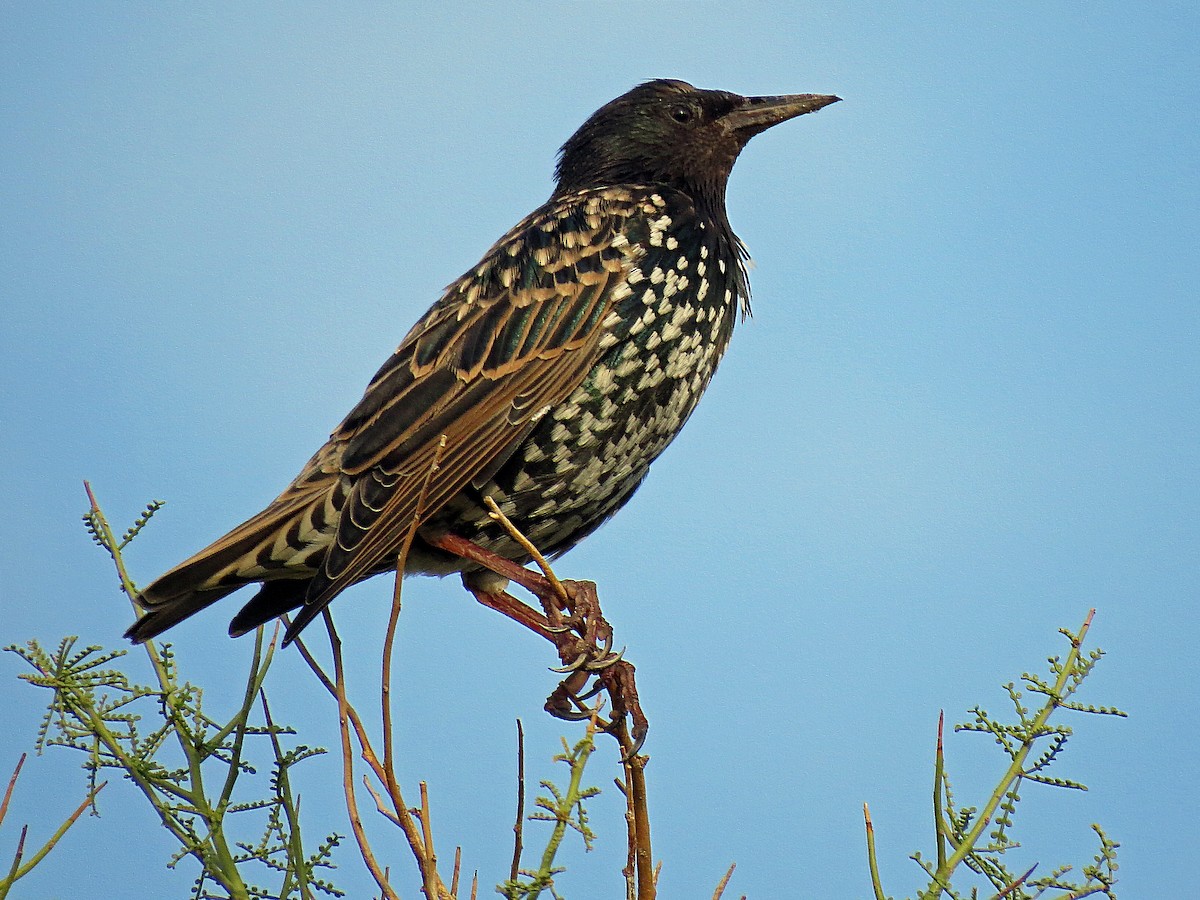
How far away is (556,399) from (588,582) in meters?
0.60

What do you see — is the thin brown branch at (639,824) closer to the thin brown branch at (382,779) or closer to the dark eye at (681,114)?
the thin brown branch at (382,779)

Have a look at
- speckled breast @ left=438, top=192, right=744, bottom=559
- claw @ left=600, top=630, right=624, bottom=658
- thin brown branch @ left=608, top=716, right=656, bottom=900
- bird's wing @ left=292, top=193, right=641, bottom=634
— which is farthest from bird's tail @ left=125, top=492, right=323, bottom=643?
thin brown branch @ left=608, top=716, right=656, bottom=900

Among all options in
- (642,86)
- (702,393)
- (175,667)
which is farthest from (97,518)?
(642,86)

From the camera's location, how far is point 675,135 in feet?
16.3

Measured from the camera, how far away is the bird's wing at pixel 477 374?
3.97 m

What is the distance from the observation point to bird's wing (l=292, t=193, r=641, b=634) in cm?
397

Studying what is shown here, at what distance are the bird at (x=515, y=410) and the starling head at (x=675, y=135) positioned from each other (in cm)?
19

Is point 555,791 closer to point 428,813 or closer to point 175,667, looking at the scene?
point 428,813

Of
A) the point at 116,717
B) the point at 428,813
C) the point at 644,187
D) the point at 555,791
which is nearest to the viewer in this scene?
the point at 555,791

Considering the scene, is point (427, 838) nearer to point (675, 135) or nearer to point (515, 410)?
point (515, 410)

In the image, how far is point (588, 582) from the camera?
13.0ft

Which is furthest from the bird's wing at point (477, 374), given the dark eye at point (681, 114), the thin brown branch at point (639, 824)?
the thin brown branch at point (639, 824)

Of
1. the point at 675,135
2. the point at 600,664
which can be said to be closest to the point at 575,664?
the point at 600,664

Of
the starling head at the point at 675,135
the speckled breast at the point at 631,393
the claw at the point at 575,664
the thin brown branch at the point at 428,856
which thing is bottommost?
the thin brown branch at the point at 428,856
